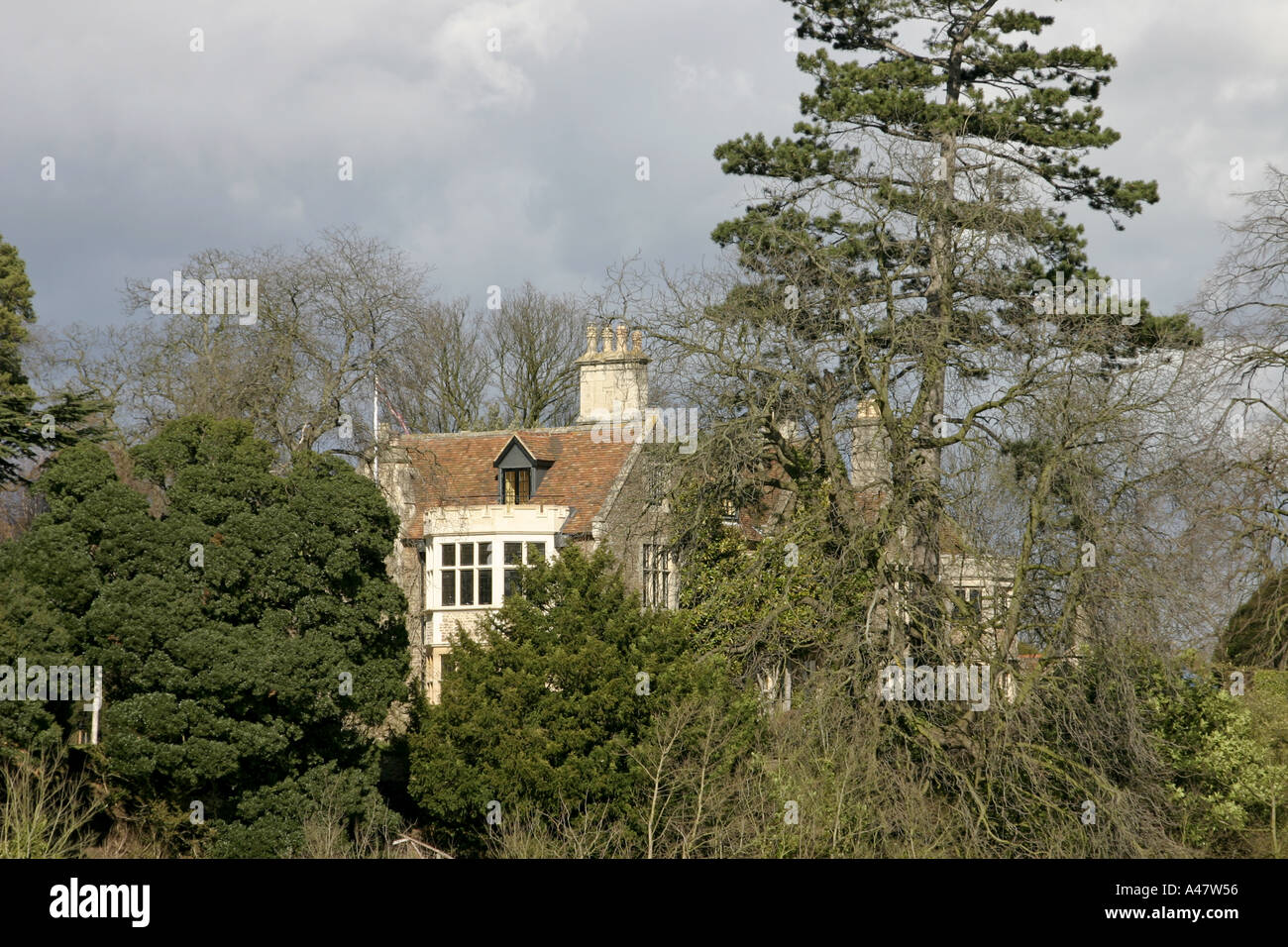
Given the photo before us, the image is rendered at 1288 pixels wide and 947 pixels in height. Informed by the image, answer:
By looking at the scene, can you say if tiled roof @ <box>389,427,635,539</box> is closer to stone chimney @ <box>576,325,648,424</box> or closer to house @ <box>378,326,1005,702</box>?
house @ <box>378,326,1005,702</box>

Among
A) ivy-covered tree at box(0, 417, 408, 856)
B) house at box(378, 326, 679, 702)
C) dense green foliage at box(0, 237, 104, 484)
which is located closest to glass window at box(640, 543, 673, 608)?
house at box(378, 326, 679, 702)

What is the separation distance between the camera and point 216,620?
1077 inches

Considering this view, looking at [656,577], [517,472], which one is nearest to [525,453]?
[517,472]

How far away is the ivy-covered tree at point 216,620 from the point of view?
26.3m

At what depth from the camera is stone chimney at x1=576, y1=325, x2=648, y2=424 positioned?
39.5 meters

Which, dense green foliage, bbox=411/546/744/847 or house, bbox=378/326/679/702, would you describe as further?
house, bbox=378/326/679/702

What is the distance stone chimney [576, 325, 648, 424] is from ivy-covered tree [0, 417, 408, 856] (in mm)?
11385

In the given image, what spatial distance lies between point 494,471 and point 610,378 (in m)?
4.54

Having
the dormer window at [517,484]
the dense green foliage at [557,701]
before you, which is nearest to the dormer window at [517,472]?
the dormer window at [517,484]

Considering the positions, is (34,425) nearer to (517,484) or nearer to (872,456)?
(517,484)
